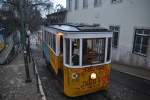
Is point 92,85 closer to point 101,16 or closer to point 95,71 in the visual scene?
point 95,71

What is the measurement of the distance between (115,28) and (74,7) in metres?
9.88

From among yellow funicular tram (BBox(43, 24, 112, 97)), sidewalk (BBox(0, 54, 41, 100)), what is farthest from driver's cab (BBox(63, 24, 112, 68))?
sidewalk (BBox(0, 54, 41, 100))

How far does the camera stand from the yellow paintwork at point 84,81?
7.11 meters

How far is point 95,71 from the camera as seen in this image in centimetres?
739

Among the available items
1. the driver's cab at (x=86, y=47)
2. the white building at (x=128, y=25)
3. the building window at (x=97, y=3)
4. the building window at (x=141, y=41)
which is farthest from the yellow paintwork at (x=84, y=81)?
the building window at (x=97, y=3)

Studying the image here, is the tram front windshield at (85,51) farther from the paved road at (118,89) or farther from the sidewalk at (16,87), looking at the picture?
the sidewalk at (16,87)

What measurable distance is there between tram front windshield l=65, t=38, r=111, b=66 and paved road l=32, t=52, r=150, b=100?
1.66m

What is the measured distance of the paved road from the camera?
25.9 ft

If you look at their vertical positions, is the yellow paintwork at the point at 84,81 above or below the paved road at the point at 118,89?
above

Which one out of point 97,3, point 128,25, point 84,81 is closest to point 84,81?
point 84,81

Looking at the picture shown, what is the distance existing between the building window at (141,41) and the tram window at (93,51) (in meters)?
6.16

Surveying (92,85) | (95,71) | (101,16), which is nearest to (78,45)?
(95,71)

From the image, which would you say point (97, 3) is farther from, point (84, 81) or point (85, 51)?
point (84, 81)

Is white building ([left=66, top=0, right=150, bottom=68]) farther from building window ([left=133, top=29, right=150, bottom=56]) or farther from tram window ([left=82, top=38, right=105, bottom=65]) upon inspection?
tram window ([left=82, top=38, right=105, bottom=65])
